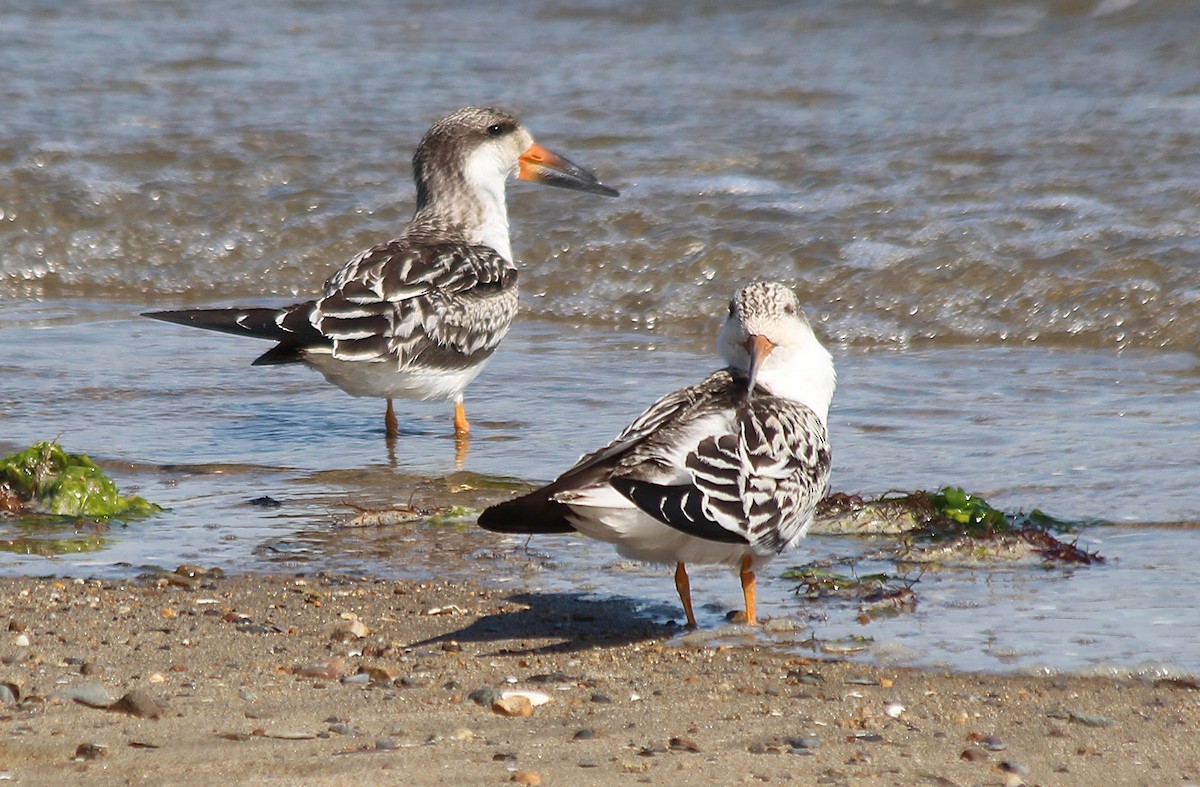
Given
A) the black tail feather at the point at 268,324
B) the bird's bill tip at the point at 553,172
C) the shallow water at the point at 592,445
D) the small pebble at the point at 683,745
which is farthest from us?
the bird's bill tip at the point at 553,172

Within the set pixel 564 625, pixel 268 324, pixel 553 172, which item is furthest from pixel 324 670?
pixel 553 172

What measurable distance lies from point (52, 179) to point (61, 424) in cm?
415

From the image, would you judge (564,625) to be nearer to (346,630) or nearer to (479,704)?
(346,630)

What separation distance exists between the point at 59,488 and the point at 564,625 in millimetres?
1678

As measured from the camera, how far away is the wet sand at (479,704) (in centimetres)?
300

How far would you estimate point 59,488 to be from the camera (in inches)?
191

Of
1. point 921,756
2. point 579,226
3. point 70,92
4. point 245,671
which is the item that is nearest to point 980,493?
point 921,756

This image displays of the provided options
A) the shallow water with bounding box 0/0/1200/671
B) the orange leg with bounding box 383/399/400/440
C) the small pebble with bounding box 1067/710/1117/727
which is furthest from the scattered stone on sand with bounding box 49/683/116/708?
the orange leg with bounding box 383/399/400/440

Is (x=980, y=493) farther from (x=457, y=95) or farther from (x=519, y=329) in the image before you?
(x=457, y=95)

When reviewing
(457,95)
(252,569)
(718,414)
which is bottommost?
(252,569)

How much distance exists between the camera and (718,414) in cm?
396

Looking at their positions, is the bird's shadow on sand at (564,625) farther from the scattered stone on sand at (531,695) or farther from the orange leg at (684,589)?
the scattered stone on sand at (531,695)

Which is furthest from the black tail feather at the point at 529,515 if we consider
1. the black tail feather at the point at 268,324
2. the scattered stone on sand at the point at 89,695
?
the black tail feather at the point at 268,324

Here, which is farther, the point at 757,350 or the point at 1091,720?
the point at 757,350
